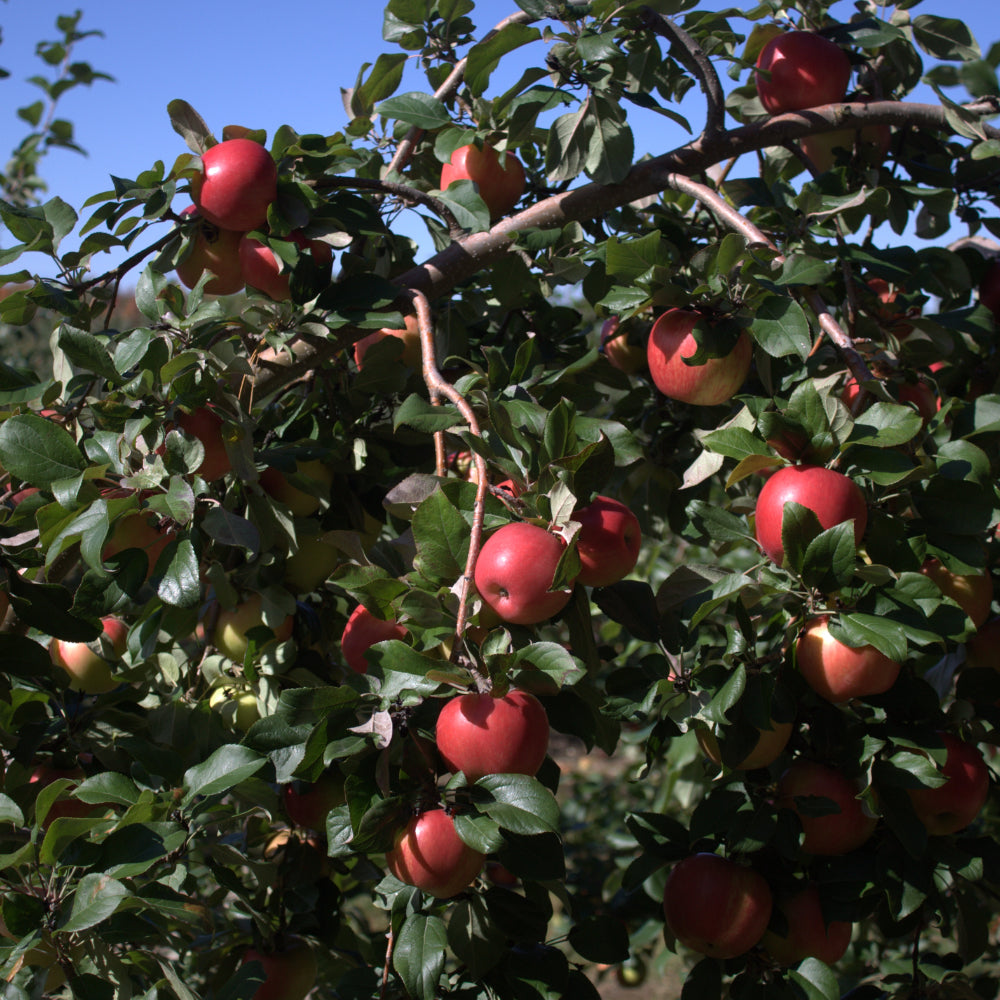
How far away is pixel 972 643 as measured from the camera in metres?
1.24

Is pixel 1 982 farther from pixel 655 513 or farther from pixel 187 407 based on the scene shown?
pixel 655 513

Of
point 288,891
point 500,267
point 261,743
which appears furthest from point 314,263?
point 288,891

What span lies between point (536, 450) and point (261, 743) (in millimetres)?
394

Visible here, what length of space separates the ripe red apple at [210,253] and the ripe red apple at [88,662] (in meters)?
0.49

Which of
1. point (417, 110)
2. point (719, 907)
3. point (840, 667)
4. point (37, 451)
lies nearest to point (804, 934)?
point (719, 907)

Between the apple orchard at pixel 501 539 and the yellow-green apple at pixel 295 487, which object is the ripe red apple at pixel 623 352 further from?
the yellow-green apple at pixel 295 487

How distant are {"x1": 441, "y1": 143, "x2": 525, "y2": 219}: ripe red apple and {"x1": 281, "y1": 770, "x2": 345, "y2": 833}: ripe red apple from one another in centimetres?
91

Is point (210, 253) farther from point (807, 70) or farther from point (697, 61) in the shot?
point (807, 70)

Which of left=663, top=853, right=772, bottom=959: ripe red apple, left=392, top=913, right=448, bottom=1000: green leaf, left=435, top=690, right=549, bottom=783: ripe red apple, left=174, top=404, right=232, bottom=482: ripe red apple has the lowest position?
left=663, top=853, right=772, bottom=959: ripe red apple

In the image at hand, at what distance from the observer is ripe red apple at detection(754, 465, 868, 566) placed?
922mm

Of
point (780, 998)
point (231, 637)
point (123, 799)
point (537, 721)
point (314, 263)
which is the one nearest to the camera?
point (537, 721)

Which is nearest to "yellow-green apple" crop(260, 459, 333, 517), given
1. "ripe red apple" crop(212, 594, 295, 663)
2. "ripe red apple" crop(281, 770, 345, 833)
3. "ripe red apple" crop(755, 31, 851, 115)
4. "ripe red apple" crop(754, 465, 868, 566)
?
"ripe red apple" crop(212, 594, 295, 663)

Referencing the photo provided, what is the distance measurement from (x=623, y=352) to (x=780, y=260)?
41 centimetres

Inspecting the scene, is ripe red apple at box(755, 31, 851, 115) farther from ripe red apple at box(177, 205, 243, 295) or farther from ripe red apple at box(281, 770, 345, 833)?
ripe red apple at box(281, 770, 345, 833)
